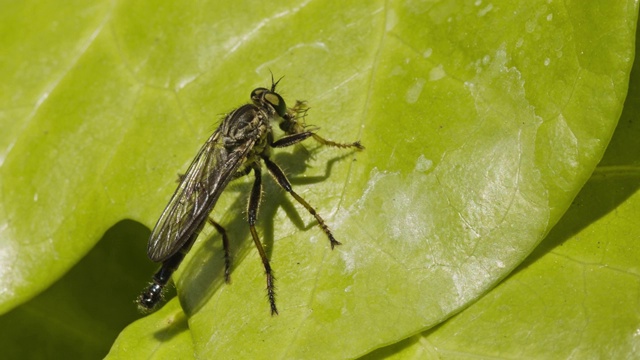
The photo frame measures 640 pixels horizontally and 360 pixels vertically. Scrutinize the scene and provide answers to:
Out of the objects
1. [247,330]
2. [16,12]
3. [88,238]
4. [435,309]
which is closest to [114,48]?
[16,12]

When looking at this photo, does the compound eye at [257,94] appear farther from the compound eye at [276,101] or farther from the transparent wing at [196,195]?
the transparent wing at [196,195]

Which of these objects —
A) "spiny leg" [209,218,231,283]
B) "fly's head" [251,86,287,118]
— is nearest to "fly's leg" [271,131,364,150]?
"fly's head" [251,86,287,118]

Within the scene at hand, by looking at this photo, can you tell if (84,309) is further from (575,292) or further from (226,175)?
(575,292)

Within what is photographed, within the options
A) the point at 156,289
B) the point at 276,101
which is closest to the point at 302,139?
the point at 276,101

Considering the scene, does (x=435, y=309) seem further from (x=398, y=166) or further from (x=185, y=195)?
(x=185, y=195)

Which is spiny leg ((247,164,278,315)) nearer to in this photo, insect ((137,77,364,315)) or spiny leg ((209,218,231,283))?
insect ((137,77,364,315))

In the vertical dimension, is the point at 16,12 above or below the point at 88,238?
above
